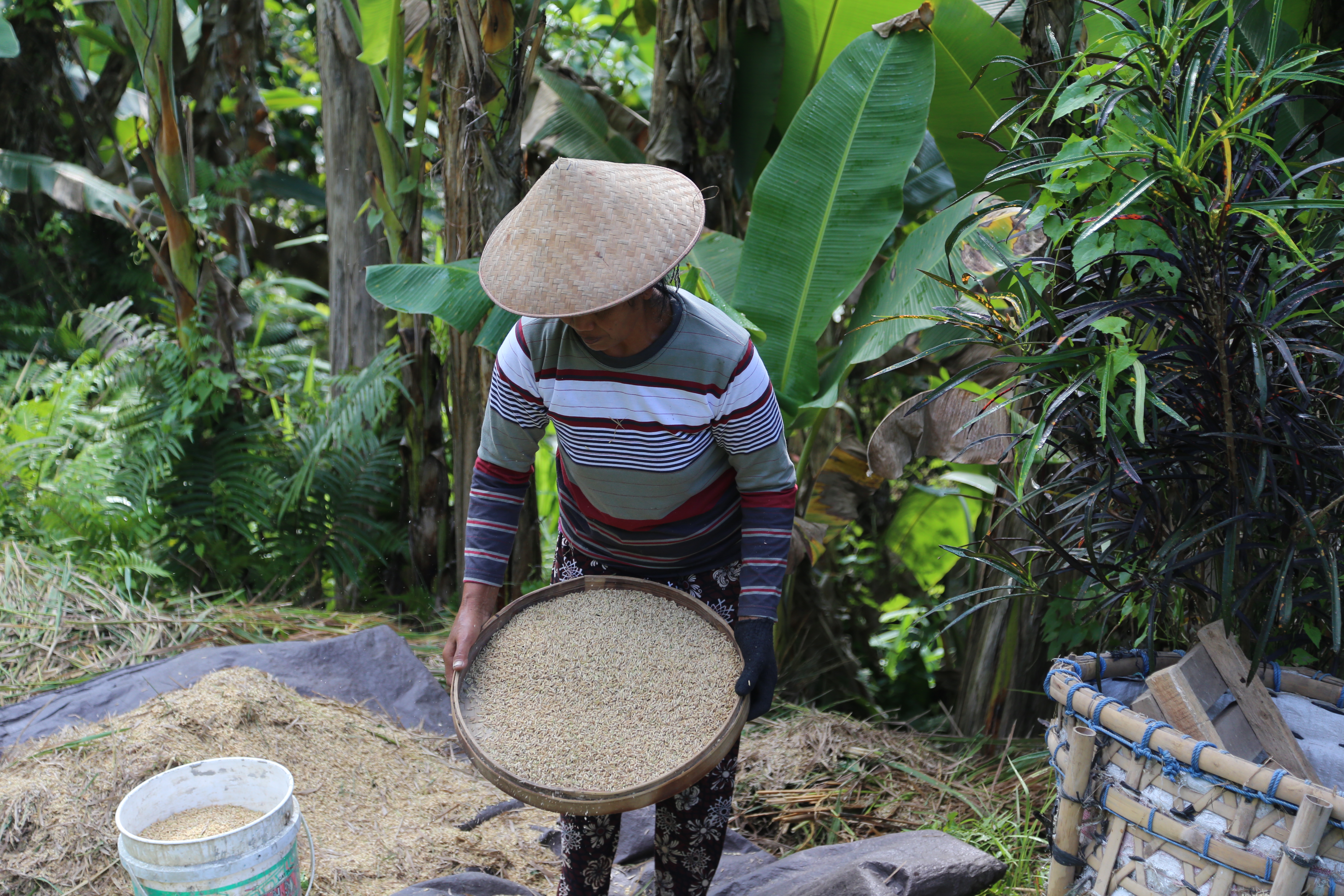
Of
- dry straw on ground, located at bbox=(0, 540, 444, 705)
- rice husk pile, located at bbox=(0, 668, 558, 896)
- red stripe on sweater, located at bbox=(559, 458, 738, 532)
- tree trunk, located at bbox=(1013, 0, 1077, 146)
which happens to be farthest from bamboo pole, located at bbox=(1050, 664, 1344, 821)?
dry straw on ground, located at bbox=(0, 540, 444, 705)

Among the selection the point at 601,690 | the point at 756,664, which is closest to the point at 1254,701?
the point at 756,664

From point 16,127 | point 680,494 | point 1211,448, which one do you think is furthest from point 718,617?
point 16,127

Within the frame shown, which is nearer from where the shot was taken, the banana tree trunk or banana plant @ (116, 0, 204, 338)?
the banana tree trunk

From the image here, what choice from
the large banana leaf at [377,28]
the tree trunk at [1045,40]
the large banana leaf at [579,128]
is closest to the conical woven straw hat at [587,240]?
the tree trunk at [1045,40]

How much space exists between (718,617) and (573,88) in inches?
85.6

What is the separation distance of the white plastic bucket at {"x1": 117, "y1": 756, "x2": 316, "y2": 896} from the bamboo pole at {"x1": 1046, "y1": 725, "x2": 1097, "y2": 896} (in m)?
1.30

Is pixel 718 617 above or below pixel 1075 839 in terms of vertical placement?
above

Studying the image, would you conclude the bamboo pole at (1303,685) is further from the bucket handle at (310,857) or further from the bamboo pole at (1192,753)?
the bucket handle at (310,857)

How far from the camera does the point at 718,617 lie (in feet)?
5.46

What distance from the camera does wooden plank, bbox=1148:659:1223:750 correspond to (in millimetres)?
1448

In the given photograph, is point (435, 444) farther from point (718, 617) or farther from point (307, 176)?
point (307, 176)

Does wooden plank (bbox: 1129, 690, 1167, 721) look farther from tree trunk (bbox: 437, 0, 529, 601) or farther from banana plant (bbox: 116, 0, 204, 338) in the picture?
banana plant (bbox: 116, 0, 204, 338)

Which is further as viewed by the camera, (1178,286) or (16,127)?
(16,127)

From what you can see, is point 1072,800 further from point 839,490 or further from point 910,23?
point 910,23
